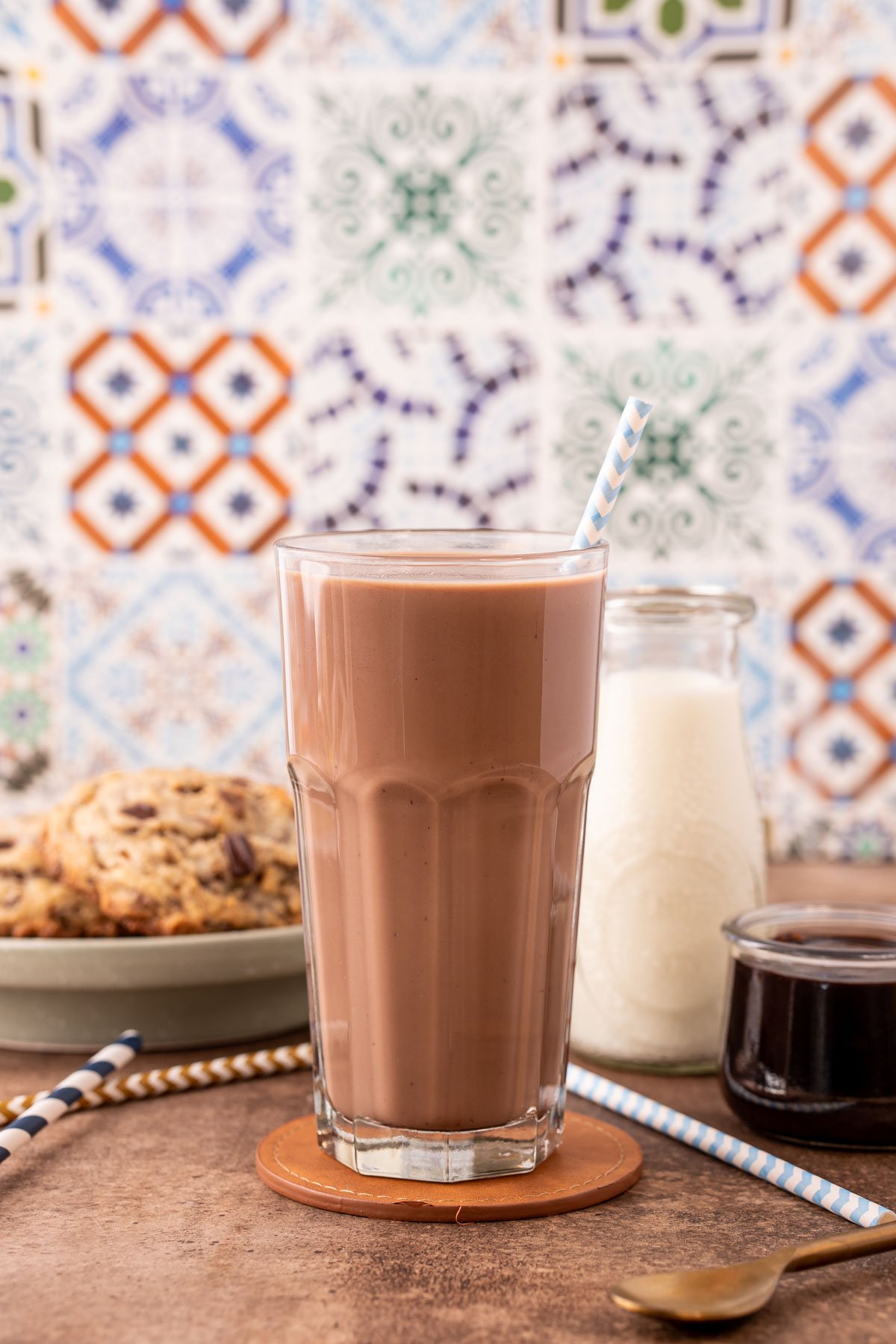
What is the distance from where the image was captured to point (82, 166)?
173cm

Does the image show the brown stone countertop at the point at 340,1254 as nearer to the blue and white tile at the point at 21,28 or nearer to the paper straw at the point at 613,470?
the paper straw at the point at 613,470

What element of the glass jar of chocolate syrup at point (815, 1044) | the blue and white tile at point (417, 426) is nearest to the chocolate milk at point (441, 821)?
the glass jar of chocolate syrup at point (815, 1044)

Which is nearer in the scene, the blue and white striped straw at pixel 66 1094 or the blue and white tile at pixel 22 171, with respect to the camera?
the blue and white striped straw at pixel 66 1094

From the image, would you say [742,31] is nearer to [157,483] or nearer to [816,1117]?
[157,483]

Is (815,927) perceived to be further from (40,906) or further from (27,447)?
(27,447)

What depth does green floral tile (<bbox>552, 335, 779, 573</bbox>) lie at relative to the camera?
1.74 metres

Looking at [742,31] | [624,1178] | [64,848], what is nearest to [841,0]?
[742,31]

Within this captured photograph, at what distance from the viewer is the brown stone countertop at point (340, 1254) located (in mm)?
542

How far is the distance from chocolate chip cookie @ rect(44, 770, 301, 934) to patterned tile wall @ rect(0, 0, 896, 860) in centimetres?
82

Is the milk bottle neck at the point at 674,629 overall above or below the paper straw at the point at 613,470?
below

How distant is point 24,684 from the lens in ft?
5.84

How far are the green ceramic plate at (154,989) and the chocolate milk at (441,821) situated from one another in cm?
17

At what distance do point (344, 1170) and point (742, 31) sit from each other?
1497mm

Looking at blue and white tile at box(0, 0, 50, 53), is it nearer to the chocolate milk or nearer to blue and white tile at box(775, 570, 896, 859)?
blue and white tile at box(775, 570, 896, 859)
